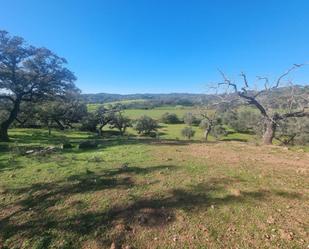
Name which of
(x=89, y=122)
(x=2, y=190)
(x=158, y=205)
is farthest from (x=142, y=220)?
(x=89, y=122)

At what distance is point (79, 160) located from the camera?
1030cm

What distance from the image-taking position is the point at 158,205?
17.6ft

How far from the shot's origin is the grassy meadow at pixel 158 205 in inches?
166

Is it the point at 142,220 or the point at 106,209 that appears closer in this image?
the point at 142,220

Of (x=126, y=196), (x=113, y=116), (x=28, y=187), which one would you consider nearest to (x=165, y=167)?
(x=126, y=196)

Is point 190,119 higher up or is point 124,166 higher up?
point 124,166

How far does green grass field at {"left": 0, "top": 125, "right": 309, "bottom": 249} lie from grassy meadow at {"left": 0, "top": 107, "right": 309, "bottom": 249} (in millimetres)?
20

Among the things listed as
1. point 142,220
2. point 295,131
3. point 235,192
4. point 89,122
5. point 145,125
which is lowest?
point 145,125

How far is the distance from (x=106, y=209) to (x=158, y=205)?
1245 millimetres

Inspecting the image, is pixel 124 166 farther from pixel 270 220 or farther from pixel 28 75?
pixel 28 75

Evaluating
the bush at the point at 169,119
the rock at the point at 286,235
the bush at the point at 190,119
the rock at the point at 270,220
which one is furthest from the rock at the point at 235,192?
the bush at the point at 169,119

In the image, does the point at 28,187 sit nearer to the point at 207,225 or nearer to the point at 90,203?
the point at 90,203

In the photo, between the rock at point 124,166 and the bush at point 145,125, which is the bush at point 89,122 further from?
the rock at point 124,166

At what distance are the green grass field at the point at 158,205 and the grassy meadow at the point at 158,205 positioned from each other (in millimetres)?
20
